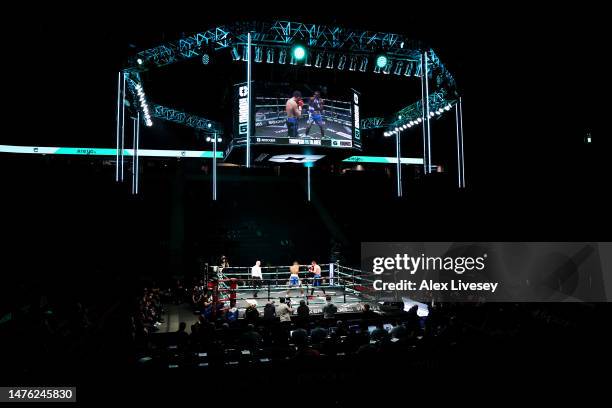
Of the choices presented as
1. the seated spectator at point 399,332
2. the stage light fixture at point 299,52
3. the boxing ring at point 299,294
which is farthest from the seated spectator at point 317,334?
the stage light fixture at point 299,52

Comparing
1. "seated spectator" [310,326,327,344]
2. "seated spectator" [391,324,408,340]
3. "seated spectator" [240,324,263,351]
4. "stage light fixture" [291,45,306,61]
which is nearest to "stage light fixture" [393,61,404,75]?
"stage light fixture" [291,45,306,61]

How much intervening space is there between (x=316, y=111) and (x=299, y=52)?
1372 millimetres

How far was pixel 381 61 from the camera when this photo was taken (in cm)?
858

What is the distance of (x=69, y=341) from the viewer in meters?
6.29

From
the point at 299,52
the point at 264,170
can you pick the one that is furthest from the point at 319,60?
the point at 264,170

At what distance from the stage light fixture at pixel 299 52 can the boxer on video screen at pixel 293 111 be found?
2.86 feet

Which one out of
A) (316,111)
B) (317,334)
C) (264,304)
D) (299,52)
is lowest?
(264,304)

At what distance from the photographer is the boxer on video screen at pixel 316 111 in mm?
8758

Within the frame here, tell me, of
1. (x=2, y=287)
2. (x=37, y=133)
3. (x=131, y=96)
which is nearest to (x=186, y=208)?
(x=37, y=133)

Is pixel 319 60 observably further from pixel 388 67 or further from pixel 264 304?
pixel 264 304

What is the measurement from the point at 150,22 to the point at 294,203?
14.9m

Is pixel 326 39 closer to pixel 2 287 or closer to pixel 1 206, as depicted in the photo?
pixel 2 287

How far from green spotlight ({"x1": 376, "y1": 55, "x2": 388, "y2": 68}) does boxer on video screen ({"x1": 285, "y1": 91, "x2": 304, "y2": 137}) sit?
1767 millimetres

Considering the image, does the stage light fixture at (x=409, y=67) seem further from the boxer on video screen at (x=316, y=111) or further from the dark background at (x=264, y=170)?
the boxer on video screen at (x=316, y=111)
